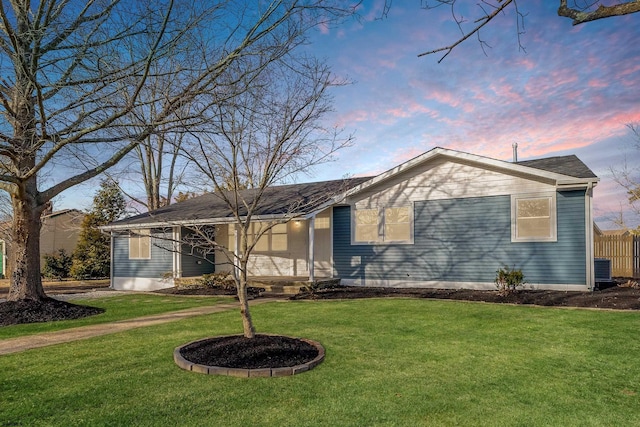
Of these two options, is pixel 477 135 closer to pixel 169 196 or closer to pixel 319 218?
pixel 319 218

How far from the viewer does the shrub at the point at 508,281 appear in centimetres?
1116

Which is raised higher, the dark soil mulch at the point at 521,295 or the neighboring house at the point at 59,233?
the neighboring house at the point at 59,233

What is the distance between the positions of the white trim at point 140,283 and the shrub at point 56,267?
8.00 meters

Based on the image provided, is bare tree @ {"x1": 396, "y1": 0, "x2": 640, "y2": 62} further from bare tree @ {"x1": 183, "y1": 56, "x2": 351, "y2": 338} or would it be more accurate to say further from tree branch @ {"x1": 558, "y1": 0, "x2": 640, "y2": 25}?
bare tree @ {"x1": 183, "y1": 56, "x2": 351, "y2": 338}

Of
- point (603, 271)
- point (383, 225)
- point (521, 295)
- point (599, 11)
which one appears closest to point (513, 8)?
point (599, 11)

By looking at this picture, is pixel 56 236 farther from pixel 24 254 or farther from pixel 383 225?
pixel 383 225

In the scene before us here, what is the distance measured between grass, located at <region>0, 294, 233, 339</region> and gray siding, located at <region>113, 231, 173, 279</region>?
2.86m

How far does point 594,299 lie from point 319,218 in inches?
359

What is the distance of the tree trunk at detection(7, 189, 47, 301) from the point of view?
10234 millimetres

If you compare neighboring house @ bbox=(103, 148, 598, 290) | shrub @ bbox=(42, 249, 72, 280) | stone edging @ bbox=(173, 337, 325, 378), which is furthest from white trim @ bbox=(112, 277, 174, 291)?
stone edging @ bbox=(173, 337, 325, 378)

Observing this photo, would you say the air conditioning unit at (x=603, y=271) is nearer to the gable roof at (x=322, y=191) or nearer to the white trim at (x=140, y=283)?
the gable roof at (x=322, y=191)

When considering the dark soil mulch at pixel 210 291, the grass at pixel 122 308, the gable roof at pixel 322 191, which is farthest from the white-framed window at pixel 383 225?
the grass at pixel 122 308

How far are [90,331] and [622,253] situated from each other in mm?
18117

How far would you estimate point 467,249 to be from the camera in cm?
1280
